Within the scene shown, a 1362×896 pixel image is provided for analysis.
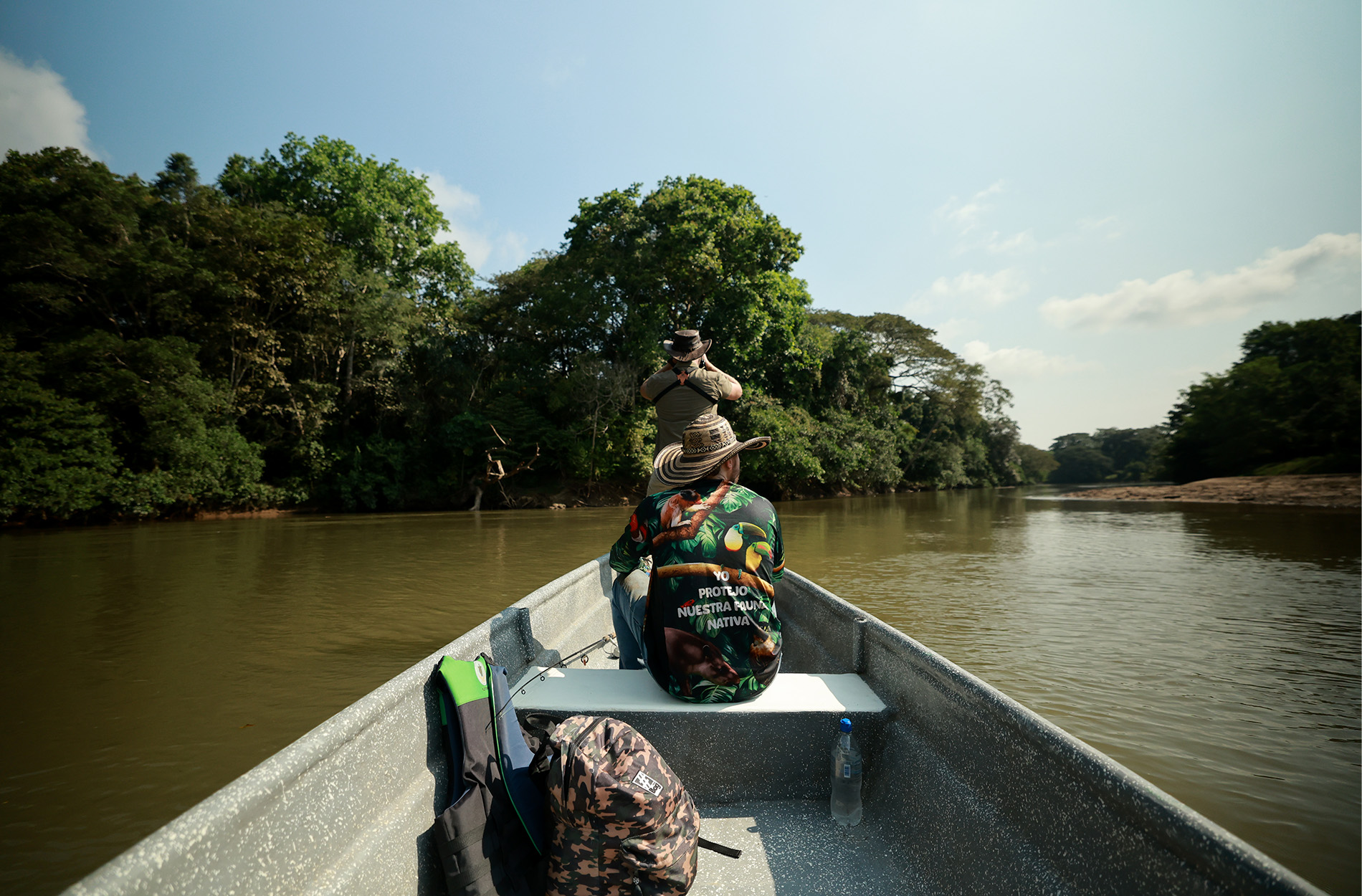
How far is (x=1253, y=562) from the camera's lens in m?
7.75

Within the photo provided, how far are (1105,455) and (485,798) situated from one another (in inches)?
3317

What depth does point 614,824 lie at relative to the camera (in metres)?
1.42

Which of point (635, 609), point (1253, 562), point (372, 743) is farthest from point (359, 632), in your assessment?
point (1253, 562)

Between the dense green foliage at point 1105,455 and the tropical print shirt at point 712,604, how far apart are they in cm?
7334

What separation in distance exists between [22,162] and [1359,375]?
42293mm

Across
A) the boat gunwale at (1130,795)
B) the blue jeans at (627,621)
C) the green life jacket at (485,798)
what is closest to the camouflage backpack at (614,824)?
the green life jacket at (485,798)

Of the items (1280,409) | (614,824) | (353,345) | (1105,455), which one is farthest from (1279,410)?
(1105,455)

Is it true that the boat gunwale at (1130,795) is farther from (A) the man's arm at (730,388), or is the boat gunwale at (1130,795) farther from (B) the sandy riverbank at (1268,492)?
(B) the sandy riverbank at (1268,492)

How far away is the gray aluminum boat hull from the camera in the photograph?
0.99 meters

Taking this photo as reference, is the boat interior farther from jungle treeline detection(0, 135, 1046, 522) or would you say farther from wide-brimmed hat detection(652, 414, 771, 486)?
jungle treeline detection(0, 135, 1046, 522)

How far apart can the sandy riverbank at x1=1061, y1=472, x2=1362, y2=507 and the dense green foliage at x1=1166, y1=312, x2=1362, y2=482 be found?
104 inches

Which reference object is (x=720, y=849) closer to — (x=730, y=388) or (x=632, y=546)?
(x=632, y=546)

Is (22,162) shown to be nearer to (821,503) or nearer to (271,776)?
(271,776)

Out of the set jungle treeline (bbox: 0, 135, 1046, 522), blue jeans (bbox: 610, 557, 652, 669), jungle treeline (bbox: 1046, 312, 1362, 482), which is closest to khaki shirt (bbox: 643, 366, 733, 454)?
blue jeans (bbox: 610, 557, 652, 669)
